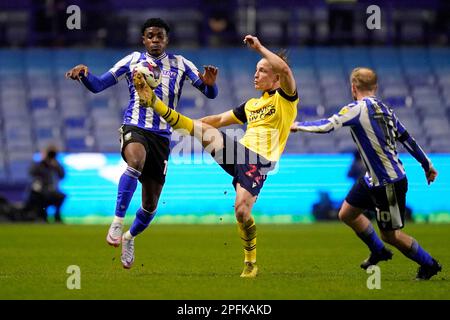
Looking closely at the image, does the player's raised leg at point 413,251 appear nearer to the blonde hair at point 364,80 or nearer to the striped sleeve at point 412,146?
the striped sleeve at point 412,146

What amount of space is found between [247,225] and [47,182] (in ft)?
40.6

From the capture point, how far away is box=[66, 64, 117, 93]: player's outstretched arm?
9.37 meters

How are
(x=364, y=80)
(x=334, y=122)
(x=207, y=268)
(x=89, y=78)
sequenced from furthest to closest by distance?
(x=207, y=268)
(x=89, y=78)
(x=364, y=80)
(x=334, y=122)

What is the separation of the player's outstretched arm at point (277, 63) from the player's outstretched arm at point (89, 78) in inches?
62.5

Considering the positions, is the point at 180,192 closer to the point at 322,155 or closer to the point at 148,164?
the point at 322,155

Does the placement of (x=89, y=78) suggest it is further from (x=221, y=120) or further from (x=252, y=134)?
(x=252, y=134)

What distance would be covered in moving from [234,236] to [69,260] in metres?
5.28

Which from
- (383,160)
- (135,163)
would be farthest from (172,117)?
(383,160)

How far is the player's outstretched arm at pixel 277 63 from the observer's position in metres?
8.82

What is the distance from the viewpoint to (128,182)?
30.6 feet

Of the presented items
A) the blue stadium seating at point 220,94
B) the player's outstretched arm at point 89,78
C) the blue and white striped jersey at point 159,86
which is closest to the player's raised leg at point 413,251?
the blue and white striped jersey at point 159,86

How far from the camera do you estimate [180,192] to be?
22.0m

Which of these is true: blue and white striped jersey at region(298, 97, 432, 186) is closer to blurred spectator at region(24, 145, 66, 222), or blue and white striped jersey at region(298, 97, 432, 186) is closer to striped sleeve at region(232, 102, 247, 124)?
striped sleeve at region(232, 102, 247, 124)

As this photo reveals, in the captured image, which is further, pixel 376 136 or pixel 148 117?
pixel 148 117
